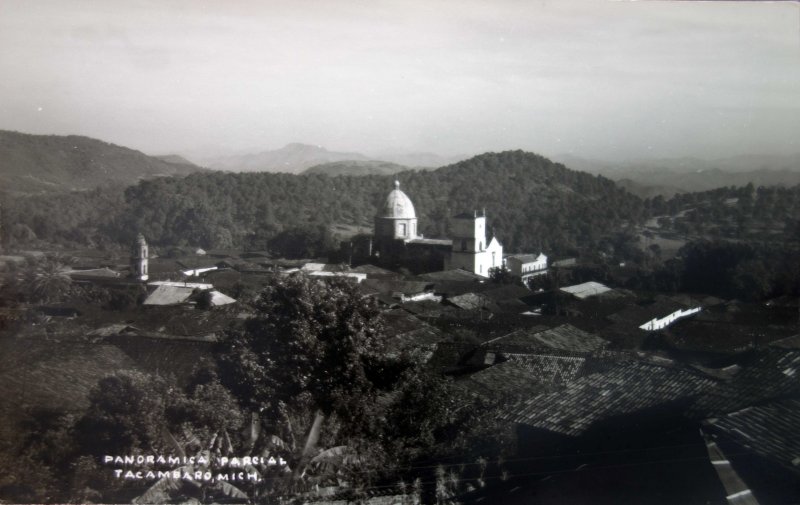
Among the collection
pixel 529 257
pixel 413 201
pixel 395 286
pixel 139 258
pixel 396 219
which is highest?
pixel 413 201

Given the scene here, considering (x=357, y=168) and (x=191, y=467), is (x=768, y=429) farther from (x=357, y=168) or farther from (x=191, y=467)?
(x=357, y=168)

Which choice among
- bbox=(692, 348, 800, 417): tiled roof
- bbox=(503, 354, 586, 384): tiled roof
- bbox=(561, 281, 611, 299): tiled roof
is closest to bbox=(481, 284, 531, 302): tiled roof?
bbox=(561, 281, 611, 299): tiled roof

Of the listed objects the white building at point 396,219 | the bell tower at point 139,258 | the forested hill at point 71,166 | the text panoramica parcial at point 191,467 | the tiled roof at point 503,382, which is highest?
the forested hill at point 71,166

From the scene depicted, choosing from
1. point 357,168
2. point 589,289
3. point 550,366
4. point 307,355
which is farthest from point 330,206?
point 589,289

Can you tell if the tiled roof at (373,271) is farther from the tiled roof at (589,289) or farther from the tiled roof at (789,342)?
the tiled roof at (789,342)

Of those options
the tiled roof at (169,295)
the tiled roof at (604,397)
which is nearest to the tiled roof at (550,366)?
the tiled roof at (604,397)
